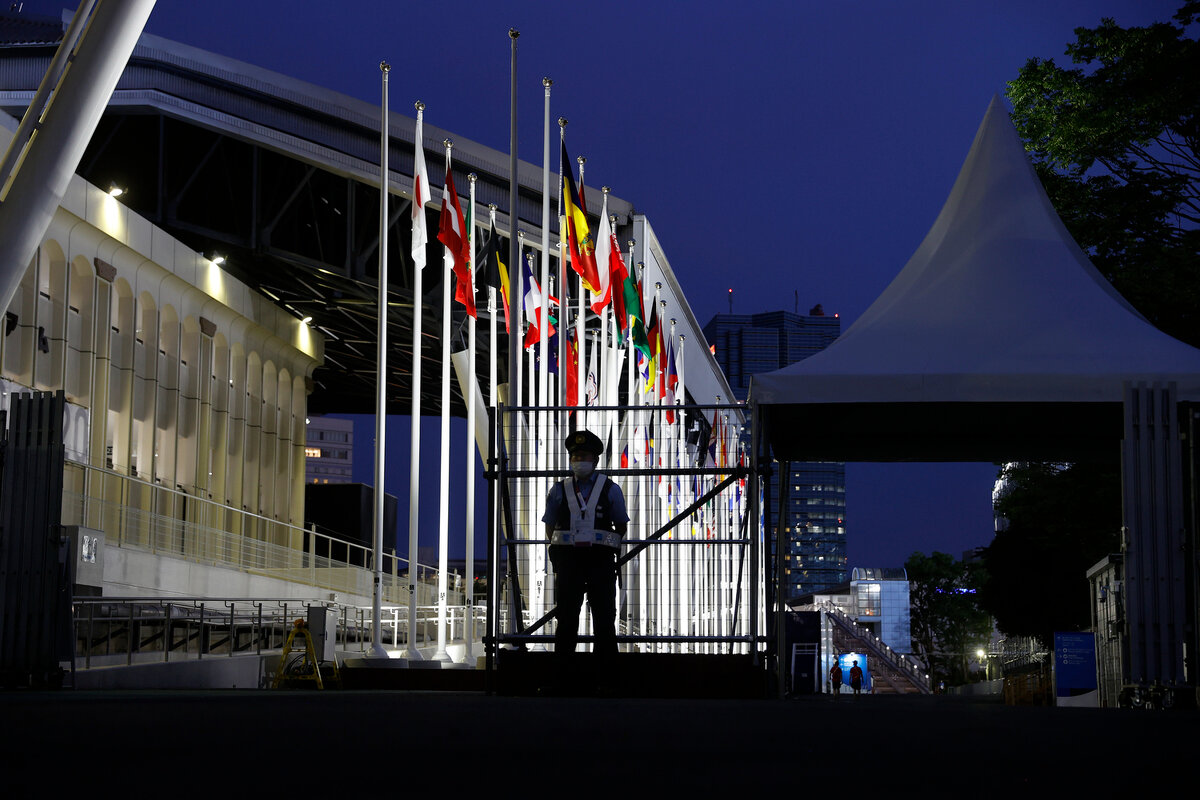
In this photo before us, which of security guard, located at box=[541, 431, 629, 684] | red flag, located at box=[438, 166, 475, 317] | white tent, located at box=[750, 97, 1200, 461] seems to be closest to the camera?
security guard, located at box=[541, 431, 629, 684]

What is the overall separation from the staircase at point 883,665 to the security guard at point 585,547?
59.0 metres

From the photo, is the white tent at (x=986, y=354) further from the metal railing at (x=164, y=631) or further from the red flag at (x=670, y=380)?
the red flag at (x=670, y=380)

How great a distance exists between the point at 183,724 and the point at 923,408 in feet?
29.2

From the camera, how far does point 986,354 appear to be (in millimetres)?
12844

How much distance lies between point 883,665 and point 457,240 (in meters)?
48.6

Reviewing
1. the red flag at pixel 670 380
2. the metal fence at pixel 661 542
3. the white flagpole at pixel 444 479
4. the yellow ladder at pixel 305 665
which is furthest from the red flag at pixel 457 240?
the metal fence at pixel 661 542

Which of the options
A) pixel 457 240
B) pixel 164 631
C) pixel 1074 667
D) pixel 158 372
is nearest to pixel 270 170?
pixel 158 372

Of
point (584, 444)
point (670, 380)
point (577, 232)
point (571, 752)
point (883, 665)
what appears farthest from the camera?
point (883, 665)

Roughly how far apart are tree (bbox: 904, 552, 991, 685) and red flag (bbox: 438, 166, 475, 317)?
112006mm

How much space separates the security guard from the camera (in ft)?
40.9

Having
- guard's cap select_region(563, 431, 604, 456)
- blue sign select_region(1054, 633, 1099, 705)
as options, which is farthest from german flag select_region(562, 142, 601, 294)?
guard's cap select_region(563, 431, 604, 456)

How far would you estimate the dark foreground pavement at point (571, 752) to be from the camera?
4.29 m

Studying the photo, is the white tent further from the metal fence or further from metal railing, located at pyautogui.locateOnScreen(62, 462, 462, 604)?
metal railing, located at pyautogui.locateOnScreen(62, 462, 462, 604)

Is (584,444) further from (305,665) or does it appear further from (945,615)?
(945,615)
